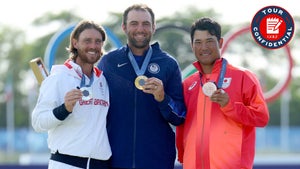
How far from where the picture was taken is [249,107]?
6.75 meters

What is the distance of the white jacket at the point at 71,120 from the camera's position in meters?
6.70

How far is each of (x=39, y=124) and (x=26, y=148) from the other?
3674cm

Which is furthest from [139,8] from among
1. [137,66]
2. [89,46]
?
[89,46]

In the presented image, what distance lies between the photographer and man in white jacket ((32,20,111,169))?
6688 mm

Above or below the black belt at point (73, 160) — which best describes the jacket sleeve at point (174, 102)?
above

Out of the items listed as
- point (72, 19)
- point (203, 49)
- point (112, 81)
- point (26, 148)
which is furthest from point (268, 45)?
point (72, 19)

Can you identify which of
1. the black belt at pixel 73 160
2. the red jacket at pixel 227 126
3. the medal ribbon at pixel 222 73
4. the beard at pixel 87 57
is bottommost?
the black belt at pixel 73 160

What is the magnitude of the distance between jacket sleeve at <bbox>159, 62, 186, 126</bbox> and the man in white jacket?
0.50 metres

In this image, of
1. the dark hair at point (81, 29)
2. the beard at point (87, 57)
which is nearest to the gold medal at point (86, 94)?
the beard at point (87, 57)

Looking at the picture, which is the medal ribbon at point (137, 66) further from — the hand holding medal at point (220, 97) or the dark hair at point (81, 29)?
the hand holding medal at point (220, 97)

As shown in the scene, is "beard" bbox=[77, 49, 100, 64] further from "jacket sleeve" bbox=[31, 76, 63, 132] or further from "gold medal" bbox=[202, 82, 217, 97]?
"gold medal" bbox=[202, 82, 217, 97]

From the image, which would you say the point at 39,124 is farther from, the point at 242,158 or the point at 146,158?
the point at 242,158

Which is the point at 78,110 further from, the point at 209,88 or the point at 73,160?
the point at 209,88

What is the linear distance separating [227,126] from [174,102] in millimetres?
505
